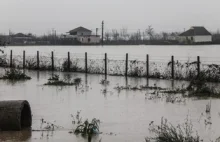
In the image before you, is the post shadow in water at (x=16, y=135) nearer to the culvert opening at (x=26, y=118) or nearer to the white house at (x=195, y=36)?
the culvert opening at (x=26, y=118)

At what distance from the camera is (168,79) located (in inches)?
946

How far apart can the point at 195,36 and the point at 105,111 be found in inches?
4588

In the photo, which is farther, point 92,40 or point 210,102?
Answer: point 92,40

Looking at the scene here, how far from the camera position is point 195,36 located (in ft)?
415

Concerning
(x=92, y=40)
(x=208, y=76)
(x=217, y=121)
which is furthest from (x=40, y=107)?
(x=92, y=40)

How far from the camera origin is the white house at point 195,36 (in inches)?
4930

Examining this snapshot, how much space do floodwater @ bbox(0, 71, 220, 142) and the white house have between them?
4247 inches

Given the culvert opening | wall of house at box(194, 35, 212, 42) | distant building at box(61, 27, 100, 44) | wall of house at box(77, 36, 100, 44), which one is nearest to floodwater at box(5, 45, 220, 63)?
the culvert opening

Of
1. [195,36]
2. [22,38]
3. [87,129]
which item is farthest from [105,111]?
[22,38]

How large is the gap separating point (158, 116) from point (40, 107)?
4099mm

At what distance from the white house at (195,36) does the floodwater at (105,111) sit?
107869 millimetres

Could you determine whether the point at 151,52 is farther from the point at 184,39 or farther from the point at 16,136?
the point at 184,39

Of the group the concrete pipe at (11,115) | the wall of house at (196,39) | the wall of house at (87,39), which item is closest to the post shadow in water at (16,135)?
the concrete pipe at (11,115)

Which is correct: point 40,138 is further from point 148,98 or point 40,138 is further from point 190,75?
point 190,75
